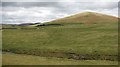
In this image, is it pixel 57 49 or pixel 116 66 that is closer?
pixel 116 66

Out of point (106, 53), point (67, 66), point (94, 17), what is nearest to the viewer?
point (67, 66)

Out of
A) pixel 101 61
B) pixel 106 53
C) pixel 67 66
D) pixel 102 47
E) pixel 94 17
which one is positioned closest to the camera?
pixel 67 66

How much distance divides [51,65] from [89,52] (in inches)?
520

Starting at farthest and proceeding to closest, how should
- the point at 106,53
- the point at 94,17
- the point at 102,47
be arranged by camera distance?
the point at 94,17
the point at 102,47
the point at 106,53

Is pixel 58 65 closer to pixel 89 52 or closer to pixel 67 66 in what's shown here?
pixel 67 66

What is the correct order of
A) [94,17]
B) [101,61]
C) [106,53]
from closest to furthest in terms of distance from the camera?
[101,61] → [106,53] → [94,17]

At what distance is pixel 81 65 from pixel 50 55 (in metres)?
12.8

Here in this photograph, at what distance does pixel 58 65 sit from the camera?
39062mm

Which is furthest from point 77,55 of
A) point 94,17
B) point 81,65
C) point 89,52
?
point 94,17

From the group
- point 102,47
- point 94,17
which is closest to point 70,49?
point 102,47

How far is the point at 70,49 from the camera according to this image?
55219 mm

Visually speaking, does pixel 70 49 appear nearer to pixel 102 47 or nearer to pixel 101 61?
pixel 102 47

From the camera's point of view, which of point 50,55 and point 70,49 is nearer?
point 50,55

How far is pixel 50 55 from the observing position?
51594 millimetres
